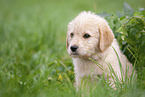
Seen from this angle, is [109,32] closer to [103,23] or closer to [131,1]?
[103,23]

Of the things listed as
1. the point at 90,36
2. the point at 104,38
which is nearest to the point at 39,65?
the point at 90,36

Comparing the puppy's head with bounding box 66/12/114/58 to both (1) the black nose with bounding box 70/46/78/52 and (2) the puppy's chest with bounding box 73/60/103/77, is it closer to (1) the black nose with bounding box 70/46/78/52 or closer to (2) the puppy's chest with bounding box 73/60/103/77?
(1) the black nose with bounding box 70/46/78/52

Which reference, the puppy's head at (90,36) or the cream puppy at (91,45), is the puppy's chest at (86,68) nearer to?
the cream puppy at (91,45)

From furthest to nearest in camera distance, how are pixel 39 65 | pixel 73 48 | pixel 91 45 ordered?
pixel 39 65 < pixel 91 45 < pixel 73 48

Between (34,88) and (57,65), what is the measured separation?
71.7 inches

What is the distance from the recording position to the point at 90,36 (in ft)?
11.8

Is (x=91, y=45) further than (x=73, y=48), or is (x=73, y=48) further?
(x=91, y=45)

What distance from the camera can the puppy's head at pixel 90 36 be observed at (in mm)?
3490

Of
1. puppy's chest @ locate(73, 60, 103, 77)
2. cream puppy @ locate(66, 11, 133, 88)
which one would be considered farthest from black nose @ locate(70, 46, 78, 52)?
puppy's chest @ locate(73, 60, 103, 77)

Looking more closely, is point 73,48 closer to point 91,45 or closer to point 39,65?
point 91,45

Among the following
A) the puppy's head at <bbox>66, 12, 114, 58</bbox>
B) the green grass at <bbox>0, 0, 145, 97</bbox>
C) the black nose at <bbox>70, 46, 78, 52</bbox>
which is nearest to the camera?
the green grass at <bbox>0, 0, 145, 97</bbox>

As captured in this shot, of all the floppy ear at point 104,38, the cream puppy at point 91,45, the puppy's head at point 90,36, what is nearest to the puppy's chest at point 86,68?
the cream puppy at point 91,45

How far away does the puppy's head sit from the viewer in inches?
137

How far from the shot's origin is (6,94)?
2.54 m
